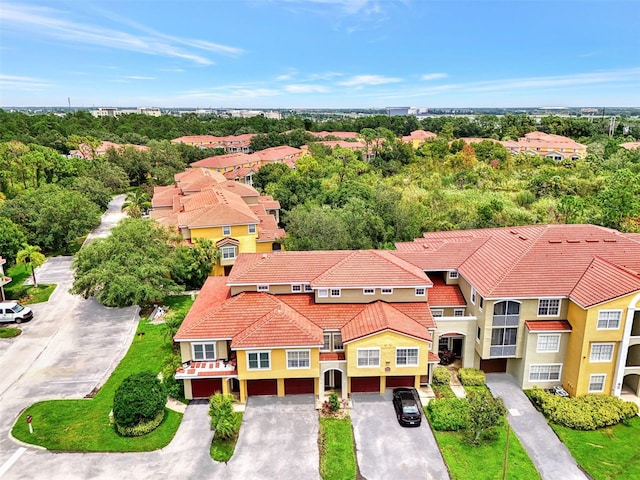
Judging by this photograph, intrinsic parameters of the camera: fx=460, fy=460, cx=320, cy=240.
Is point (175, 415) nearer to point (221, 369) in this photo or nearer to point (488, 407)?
point (221, 369)

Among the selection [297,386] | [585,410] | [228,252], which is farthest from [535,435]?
[228,252]

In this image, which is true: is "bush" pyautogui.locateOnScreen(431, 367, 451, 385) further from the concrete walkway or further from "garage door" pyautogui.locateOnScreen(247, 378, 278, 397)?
"garage door" pyautogui.locateOnScreen(247, 378, 278, 397)

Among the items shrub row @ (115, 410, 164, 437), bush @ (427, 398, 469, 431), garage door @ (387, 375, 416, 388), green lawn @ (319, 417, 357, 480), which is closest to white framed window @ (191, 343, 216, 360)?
shrub row @ (115, 410, 164, 437)

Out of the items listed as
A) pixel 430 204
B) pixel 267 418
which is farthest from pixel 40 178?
pixel 267 418

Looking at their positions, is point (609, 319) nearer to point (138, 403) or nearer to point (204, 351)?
point (204, 351)

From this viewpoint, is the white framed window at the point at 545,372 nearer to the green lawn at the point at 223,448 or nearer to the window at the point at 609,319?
the window at the point at 609,319

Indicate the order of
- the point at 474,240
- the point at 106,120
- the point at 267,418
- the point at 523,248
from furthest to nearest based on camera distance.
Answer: the point at 106,120
the point at 474,240
the point at 523,248
the point at 267,418
